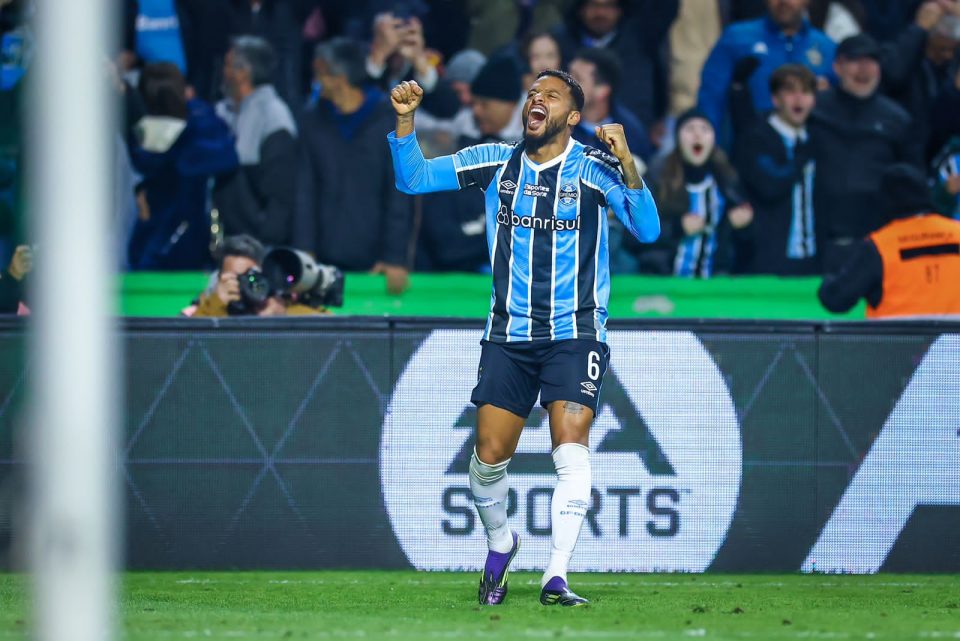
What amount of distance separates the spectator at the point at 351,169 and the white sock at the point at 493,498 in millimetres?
3870

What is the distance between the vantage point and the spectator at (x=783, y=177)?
10.7 metres

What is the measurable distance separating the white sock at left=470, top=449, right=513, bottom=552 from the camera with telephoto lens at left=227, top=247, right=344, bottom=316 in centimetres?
247

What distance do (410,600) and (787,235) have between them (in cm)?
488

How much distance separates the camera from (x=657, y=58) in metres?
11.3

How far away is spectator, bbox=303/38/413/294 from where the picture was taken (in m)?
10.6

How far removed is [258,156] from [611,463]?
12.3 ft

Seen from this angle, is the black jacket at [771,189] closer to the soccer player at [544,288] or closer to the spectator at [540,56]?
the spectator at [540,56]

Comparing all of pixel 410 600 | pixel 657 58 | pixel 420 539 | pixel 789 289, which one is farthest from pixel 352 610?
pixel 657 58

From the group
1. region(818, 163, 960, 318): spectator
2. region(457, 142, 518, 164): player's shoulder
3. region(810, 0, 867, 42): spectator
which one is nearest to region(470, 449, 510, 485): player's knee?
region(457, 142, 518, 164): player's shoulder

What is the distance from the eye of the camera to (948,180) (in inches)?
421

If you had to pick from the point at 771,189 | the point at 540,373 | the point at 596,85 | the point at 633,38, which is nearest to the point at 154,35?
the point at 596,85

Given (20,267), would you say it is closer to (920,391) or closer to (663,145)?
(663,145)

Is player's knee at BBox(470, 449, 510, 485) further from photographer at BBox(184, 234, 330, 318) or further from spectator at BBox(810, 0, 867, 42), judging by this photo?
spectator at BBox(810, 0, 867, 42)

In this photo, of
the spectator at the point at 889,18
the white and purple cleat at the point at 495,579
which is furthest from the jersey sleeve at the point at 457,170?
the spectator at the point at 889,18
